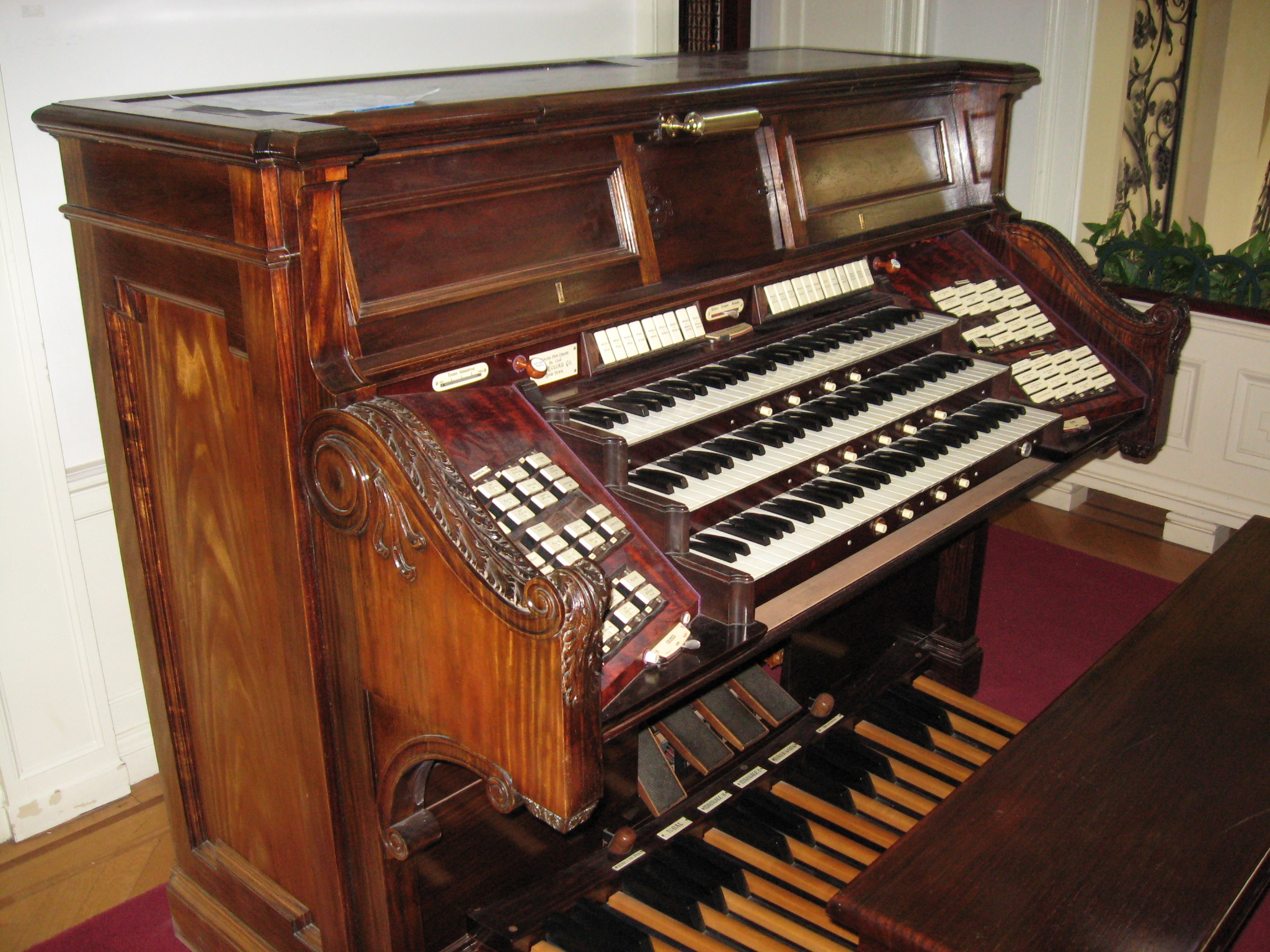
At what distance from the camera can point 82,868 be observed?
254 cm

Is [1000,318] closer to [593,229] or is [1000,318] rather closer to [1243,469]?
[593,229]

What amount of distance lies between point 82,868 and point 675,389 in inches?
72.1

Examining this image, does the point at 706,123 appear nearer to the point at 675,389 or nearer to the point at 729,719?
the point at 675,389

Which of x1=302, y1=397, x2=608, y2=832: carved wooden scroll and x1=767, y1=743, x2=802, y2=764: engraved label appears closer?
x1=302, y1=397, x2=608, y2=832: carved wooden scroll

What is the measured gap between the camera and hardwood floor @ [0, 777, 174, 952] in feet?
7.83

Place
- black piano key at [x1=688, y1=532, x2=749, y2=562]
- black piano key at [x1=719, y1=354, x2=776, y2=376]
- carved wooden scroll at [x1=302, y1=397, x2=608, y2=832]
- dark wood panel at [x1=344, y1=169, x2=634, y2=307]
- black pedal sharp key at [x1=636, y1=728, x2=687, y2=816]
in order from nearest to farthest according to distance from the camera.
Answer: carved wooden scroll at [x1=302, y1=397, x2=608, y2=832] < dark wood panel at [x1=344, y1=169, x2=634, y2=307] < black piano key at [x1=688, y1=532, x2=749, y2=562] < black piano key at [x1=719, y1=354, x2=776, y2=376] < black pedal sharp key at [x1=636, y1=728, x2=687, y2=816]

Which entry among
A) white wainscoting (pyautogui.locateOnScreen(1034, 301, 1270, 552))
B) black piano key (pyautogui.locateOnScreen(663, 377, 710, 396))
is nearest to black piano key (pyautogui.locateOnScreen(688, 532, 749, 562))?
black piano key (pyautogui.locateOnScreen(663, 377, 710, 396))

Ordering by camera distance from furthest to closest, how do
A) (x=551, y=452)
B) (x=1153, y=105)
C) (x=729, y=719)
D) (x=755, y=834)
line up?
(x=1153, y=105)
(x=729, y=719)
(x=755, y=834)
(x=551, y=452)

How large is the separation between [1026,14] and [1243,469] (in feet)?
6.23

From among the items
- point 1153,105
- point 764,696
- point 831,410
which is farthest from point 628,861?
point 1153,105

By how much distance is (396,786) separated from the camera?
1.75 meters

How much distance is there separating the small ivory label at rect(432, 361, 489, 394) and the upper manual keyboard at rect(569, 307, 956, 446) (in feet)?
0.63

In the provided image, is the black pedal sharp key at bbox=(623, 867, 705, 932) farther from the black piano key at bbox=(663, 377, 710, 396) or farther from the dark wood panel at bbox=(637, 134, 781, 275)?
the dark wood panel at bbox=(637, 134, 781, 275)

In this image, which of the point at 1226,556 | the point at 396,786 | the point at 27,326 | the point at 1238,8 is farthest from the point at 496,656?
the point at 1238,8
